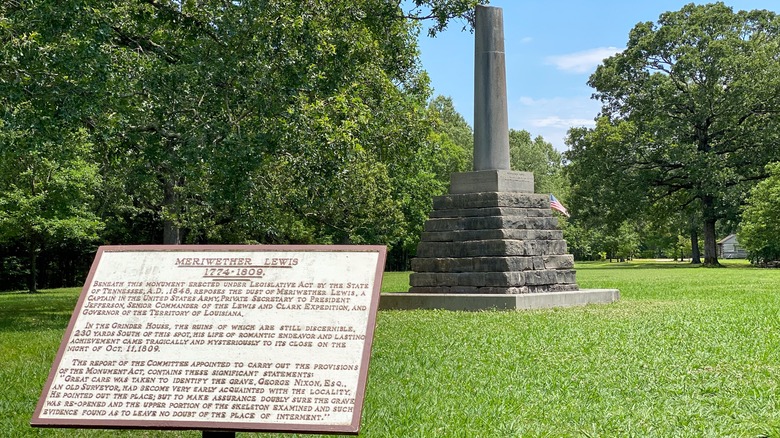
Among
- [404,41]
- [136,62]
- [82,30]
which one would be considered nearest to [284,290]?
[82,30]

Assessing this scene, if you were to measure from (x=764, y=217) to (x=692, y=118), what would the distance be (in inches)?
301

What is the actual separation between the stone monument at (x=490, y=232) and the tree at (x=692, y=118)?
28.5 metres

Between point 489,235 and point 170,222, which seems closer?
point 489,235

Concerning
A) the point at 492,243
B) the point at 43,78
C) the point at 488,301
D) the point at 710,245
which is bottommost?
the point at 488,301

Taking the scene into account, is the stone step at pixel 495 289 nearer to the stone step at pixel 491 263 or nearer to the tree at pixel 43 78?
the stone step at pixel 491 263

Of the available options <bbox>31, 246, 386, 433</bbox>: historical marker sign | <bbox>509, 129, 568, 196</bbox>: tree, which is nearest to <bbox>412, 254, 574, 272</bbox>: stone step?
<bbox>31, 246, 386, 433</bbox>: historical marker sign

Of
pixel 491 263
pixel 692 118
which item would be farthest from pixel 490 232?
pixel 692 118

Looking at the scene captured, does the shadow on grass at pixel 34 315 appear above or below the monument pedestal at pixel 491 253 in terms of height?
below

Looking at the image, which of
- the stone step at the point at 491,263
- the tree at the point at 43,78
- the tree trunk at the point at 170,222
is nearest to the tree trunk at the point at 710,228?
the tree trunk at the point at 170,222

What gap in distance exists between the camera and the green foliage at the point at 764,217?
36875 millimetres

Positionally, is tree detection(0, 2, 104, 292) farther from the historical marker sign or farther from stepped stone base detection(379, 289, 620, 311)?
the historical marker sign

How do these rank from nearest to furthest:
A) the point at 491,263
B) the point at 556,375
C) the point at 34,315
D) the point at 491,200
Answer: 1. the point at 556,375
2. the point at 491,263
3. the point at 491,200
4. the point at 34,315

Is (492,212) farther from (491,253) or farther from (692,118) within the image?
(692,118)

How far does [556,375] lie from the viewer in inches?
290
